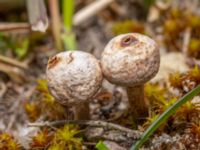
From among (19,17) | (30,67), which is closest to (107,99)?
(30,67)

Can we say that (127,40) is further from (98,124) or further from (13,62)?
(13,62)

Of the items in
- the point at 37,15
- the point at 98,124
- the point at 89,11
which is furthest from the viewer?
the point at 89,11

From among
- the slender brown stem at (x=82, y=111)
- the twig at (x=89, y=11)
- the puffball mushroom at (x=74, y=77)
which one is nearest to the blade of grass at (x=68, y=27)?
the twig at (x=89, y=11)

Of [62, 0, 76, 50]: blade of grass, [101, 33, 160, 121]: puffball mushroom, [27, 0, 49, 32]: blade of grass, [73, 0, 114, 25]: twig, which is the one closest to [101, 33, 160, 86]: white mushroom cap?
[101, 33, 160, 121]: puffball mushroom

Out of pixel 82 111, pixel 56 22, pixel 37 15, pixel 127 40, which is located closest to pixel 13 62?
pixel 56 22

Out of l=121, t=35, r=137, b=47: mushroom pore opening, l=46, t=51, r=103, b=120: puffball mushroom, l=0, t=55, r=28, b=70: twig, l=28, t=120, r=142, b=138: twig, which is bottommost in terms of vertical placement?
l=28, t=120, r=142, b=138: twig

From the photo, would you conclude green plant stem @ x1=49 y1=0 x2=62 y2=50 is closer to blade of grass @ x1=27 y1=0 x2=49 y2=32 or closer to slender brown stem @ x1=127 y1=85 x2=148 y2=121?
blade of grass @ x1=27 y1=0 x2=49 y2=32

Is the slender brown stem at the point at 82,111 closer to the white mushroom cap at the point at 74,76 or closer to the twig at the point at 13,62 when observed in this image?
the white mushroom cap at the point at 74,76

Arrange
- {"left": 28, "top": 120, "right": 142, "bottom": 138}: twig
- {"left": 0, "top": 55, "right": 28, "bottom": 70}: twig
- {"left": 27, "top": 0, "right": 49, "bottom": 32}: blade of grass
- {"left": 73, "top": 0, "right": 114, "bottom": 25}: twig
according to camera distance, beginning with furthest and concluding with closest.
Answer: {"left": 73, "top": 0, "right": 114, "bottom": 25}: twig < {"left": 0, "top": 55, "right": 28, "bottom": 70}: twig < {"left": 27, "top": 0, "right": 49, "bottom": 32}: blade of grass < {"left": 28, "top": 120, "right": 142, "bottom": 138}: twig
